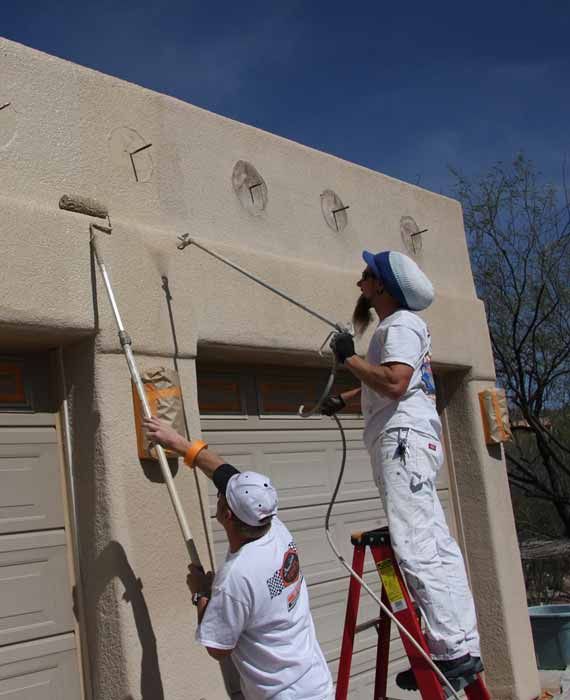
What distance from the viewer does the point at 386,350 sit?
401 centimetres

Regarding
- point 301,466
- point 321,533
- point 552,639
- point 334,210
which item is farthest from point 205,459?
point 552,639

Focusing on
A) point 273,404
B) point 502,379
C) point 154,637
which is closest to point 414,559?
point 154,637

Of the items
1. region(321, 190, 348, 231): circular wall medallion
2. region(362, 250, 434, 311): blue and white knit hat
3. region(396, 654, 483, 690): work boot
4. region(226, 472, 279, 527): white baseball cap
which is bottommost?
region(396, 654, 483, 690): work boot

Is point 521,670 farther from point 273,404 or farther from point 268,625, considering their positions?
point 268,625

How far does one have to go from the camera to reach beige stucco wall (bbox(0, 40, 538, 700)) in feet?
13.5

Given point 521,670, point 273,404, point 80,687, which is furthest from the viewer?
point 521,670

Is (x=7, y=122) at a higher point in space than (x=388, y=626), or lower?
higher

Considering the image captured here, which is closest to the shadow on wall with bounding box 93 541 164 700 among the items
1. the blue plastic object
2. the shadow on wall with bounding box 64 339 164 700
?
the shadow on wall with bounding box 64 339 164 700

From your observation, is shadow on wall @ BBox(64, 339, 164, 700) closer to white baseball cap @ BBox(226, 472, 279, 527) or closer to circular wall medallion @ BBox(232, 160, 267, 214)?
white baseball cap @ BBox(226, 472, 279, 527)

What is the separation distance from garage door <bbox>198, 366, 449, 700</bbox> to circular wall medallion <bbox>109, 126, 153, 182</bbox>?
3.79ft

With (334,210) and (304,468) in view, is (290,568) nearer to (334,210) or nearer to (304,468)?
(304,468)

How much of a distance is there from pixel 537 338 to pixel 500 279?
0.96 metres

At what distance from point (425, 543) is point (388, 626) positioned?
49 centimetres

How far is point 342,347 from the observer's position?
153 inches
